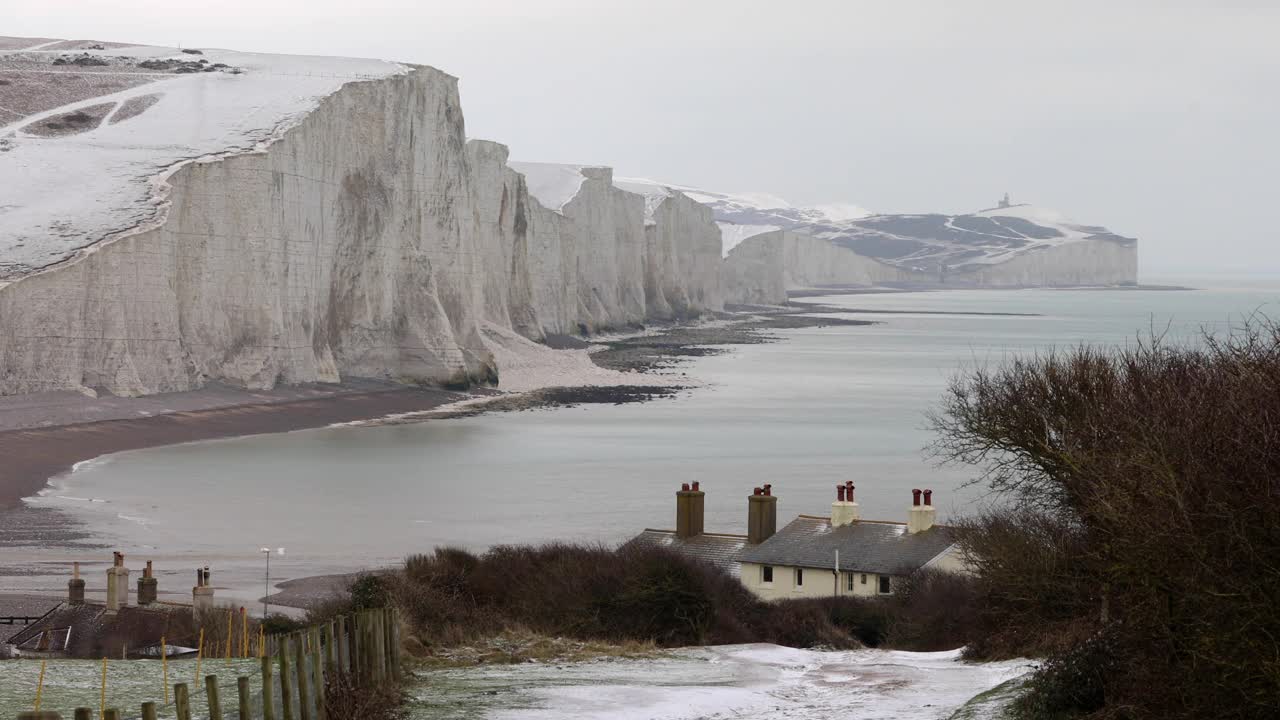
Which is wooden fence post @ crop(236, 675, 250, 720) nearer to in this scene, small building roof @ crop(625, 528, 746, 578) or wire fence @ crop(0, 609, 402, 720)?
wire fence @ crop(0, 609, 402, 720)

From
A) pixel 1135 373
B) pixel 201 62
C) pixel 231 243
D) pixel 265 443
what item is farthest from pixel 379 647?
pixel 201 62

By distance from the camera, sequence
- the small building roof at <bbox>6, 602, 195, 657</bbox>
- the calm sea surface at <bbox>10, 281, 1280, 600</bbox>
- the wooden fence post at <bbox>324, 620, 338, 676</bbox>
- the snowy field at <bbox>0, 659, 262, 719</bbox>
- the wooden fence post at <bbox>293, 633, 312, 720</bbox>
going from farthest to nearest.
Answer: the calm sea surface at <bbox>10, 281, 1280, 600</bbox> → the small building roof at <bbox>6, 602, 195, 657</bbox> → the wooden fence post at <bbox>324, 620, 338, 676</bbox> → the snowy field at <bbox>0, 659, 262, 719</bbox> → the wooden fence post at <bbox>293, 633, 312, 720</bbox>

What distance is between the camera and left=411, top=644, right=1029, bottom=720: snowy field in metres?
11.2

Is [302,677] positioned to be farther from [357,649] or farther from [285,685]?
[357,649]

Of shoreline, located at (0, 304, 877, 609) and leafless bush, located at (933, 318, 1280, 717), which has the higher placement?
leafless bush, located at (933, 318, 1280, 717)

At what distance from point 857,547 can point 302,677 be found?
15091mm

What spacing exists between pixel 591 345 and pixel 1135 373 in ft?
288

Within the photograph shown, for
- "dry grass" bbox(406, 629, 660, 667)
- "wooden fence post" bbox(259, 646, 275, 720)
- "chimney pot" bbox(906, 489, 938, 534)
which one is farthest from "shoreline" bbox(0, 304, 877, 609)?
"wooden fence post" bbox(259, 646, 275, 720)

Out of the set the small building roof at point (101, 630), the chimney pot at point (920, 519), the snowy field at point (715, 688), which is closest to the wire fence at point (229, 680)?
the snowy field at point (715, 688)

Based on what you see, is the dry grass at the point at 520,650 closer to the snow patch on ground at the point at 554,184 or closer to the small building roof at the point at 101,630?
the small building roof at the point at 101,630

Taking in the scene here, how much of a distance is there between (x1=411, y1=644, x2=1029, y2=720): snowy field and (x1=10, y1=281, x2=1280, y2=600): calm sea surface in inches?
358

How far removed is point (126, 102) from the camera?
67.9 m

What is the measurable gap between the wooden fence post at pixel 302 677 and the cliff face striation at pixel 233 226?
41.6 meters

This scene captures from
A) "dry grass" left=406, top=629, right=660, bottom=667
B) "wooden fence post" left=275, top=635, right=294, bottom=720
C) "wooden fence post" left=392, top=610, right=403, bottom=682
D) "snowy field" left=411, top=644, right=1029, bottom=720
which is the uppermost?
"wooden fence post" left=275, top=635, right=294, bottom=720
